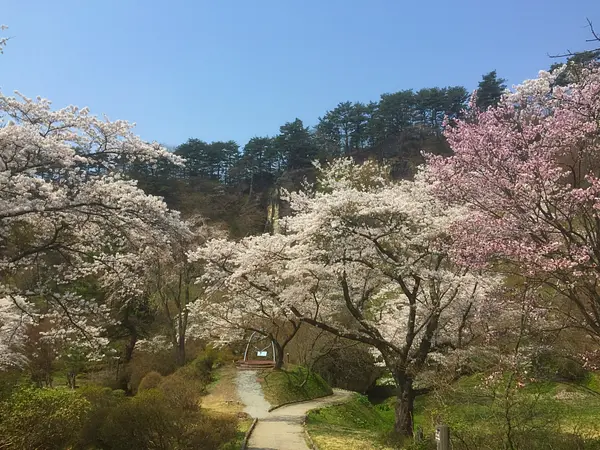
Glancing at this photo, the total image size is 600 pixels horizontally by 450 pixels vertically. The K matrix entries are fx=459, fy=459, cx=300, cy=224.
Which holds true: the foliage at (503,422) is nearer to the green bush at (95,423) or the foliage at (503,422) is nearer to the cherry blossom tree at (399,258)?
the cherry blossom tree at (399,258)

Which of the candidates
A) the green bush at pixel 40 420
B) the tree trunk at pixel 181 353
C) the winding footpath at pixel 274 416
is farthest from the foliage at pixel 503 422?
the tree trunk at pixel 181 353

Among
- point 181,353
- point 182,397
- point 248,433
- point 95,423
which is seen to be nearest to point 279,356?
point 181,353

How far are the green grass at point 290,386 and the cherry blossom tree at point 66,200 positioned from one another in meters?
10.8

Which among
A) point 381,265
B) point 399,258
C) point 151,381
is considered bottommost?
point 151,381

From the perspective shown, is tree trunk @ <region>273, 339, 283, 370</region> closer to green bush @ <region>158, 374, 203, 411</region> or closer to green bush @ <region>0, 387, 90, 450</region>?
green bush @ <region>158, 374, 203, 411</region>

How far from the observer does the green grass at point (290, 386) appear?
18.6m

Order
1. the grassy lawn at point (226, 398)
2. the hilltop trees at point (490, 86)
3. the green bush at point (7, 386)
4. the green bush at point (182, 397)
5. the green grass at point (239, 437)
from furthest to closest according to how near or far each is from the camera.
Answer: the hilltop trees at point (490, 86) → the grassy lawn at point (226, 398) → the green grass at point (239, 437) → the green bush at point (182, 397) → the green bush at point (7, 386)

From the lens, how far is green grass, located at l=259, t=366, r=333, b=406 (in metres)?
18.6

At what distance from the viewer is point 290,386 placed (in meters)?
19.8

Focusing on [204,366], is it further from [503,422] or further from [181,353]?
[503,422]

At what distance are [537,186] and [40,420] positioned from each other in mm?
7823

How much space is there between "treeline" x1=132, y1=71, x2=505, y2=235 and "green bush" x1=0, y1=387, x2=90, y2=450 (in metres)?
42.1

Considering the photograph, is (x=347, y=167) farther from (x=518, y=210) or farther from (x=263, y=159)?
(x=263, y=159)

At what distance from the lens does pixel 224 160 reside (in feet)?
198
